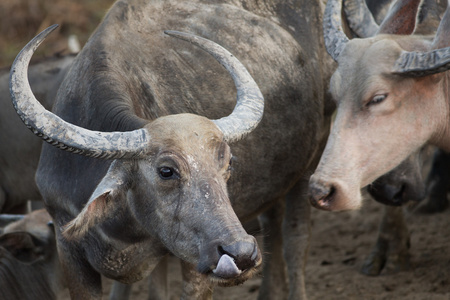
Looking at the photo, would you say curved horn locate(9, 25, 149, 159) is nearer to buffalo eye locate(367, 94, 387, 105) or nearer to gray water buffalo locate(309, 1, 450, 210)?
gray water buffalo locate(309, 1, 450, 210)

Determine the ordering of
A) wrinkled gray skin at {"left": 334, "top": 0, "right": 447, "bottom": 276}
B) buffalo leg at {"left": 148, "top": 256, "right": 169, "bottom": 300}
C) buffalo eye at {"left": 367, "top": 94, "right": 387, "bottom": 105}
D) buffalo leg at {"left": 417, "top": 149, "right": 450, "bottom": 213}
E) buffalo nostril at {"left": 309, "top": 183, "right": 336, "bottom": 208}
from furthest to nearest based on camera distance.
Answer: buffalo leg at {"left": 417, "top": 149, "right": 450, "bottom": 213} → buffalo leg at {"left": 148, "top": 256, "right": 169, "bottom": 300} → wrinkled gray skin at {"left": 334, "top": 0, "right": 447, "bottom": 276} → buffalo eye at {"left": 367, "top": 94, "right": 387, "bottom": 105} → buffalo nostril at {"left": 309, "top": 183, "right": 336, "bottom": 208}

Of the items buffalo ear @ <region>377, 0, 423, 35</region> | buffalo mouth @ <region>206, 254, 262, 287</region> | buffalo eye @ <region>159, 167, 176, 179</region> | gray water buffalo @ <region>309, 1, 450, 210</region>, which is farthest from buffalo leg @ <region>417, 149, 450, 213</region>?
buffalo eye @ <region>159, 167, 176, 179</region>

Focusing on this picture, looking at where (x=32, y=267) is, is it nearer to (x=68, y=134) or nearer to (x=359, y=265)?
(x=68, y=134)

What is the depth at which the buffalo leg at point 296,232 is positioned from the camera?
6375 millimetres

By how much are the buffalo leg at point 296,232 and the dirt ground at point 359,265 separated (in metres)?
0.36

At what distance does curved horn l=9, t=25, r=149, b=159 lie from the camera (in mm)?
3799

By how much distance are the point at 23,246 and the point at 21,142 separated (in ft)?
5.11

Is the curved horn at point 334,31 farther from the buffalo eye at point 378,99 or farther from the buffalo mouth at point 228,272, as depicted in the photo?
the buffalo mouth at point 228,272

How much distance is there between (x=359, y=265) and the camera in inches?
282

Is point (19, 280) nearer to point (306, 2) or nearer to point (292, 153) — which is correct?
point (292, 153)

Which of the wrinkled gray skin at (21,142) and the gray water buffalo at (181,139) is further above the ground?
the gray water buffalo at (181,139)

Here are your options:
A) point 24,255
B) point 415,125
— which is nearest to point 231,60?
point 415,125

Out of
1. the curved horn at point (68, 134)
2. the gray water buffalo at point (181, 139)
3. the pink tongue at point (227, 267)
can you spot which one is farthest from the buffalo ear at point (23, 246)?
the pink tongue at point (227, 267)

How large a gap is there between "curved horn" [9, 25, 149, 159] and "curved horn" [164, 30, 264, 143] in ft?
1.79
